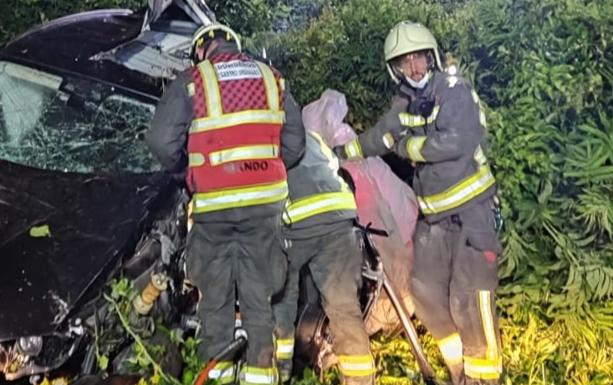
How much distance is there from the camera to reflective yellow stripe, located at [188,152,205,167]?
5.30 meters

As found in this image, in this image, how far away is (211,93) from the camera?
17.1 ft

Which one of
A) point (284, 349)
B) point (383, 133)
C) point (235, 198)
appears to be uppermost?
point (235, 198)

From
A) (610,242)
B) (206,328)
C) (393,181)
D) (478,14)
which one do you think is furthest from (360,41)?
(206,328)

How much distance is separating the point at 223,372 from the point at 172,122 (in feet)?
4.29

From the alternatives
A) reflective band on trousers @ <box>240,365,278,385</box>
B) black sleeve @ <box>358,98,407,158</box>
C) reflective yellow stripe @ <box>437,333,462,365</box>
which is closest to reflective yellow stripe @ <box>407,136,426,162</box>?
black sleeve @ <box>358,98,407,158</box>

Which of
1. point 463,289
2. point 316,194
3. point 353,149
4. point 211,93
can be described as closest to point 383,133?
point 353,149

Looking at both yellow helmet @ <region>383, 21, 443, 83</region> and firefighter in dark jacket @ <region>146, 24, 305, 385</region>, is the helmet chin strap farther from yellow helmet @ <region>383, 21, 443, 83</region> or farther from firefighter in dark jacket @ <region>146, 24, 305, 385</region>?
firefighter in dark jacket @ <region>146, 24, 305, 385</region>

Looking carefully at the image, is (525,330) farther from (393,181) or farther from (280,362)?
(280,362)

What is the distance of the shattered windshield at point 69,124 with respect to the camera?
20.6 ft

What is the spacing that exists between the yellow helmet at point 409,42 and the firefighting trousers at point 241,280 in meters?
1.24

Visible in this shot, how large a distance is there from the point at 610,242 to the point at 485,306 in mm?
914

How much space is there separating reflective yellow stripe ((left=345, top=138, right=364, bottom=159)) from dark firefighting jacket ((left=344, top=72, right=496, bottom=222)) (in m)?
0.19

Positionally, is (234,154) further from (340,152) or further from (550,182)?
(550,182)

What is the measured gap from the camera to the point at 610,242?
6.15m
